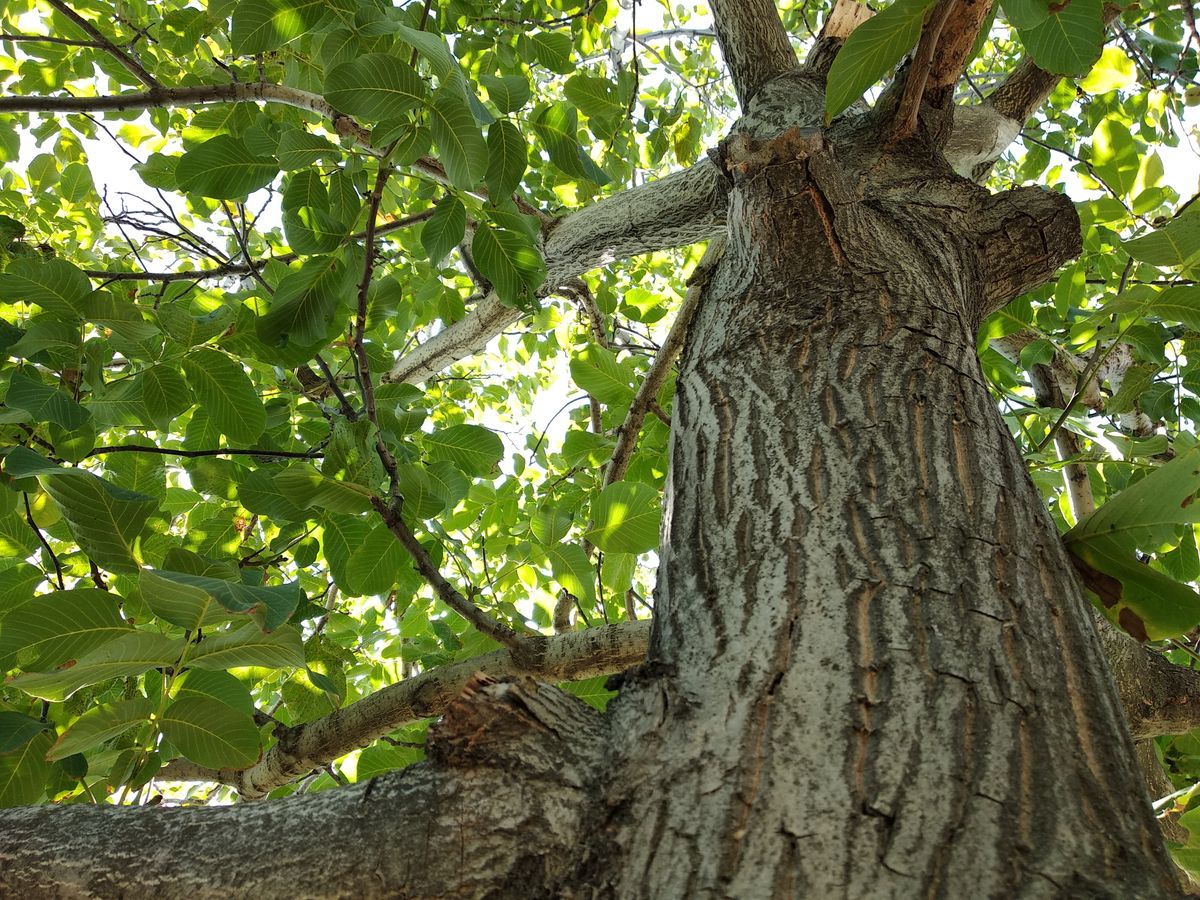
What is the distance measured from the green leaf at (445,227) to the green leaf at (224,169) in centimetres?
35

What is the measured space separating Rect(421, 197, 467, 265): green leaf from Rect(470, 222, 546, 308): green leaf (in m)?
0.04

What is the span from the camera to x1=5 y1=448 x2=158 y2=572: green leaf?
117 centimetres

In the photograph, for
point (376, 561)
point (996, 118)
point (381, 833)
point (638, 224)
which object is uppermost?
point (996, 118)

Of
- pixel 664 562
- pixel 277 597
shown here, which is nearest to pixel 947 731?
pixel 664 562

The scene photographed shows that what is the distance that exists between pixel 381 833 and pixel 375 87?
113cm

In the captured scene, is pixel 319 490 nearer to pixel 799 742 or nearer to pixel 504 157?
pixel 504 157

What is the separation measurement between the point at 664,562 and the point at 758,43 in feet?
7.08

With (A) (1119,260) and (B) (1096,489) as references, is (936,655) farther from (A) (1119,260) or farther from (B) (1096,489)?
(A) (1119,260)

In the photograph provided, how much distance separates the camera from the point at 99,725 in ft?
3.43

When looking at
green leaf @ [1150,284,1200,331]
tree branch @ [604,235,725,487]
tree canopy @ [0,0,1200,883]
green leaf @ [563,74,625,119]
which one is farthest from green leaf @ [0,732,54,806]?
green leaf @ [563,74,625,119]

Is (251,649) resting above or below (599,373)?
below

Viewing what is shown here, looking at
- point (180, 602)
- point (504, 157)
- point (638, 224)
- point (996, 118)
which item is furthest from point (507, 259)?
point (996, 118)

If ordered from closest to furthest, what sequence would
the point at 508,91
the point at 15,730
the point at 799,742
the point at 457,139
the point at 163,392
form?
the point at 799,742 < the point at 15,730 < the point at 457,139 < the point at 508,91 < the point at 163,392

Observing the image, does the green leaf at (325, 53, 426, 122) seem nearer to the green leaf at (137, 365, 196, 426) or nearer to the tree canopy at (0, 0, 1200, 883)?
the tree canopy at (0, 0, 1200, 883)
